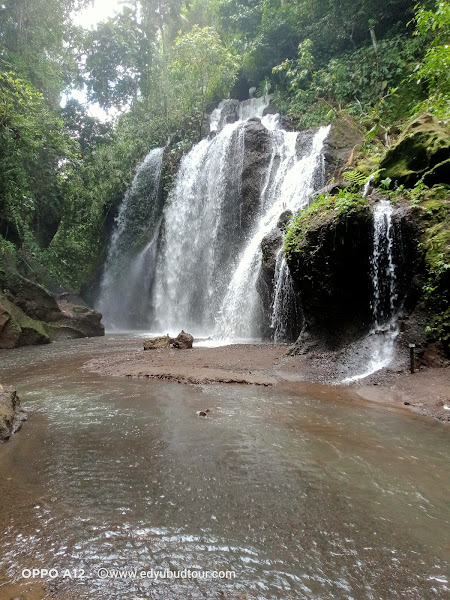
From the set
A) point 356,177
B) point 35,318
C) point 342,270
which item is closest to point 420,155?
point 356,177

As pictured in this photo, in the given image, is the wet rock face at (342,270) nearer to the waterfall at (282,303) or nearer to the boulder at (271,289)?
the waterfall at (282,303)

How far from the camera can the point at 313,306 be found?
7.91 metres

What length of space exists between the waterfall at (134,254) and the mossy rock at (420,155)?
45.2ft

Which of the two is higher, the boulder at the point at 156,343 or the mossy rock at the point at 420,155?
the mossy rock at the point at 420,155

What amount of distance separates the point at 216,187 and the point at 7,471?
15816 mm

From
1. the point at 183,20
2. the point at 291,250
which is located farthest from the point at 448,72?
the point at 183,20

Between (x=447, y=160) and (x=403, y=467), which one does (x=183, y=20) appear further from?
(x=403, y=467)

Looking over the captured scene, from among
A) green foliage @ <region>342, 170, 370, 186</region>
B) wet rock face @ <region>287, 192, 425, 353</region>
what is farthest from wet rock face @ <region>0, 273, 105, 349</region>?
green foliage @ <region>342, 170, 370, 186</region>

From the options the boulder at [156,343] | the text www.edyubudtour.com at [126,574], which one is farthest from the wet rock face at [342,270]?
the text www.edyubudtour.com at [126,574]

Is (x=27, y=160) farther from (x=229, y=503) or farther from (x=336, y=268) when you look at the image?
(x=229, y=503)

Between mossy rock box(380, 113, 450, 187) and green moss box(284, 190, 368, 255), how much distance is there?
1.33 m

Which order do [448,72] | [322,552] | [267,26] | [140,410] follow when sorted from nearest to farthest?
1. [322,552]
2. [140,410]
3. [448,72]
4. [267,26]

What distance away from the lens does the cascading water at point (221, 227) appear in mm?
13258

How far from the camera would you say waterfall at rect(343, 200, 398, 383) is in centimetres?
679
